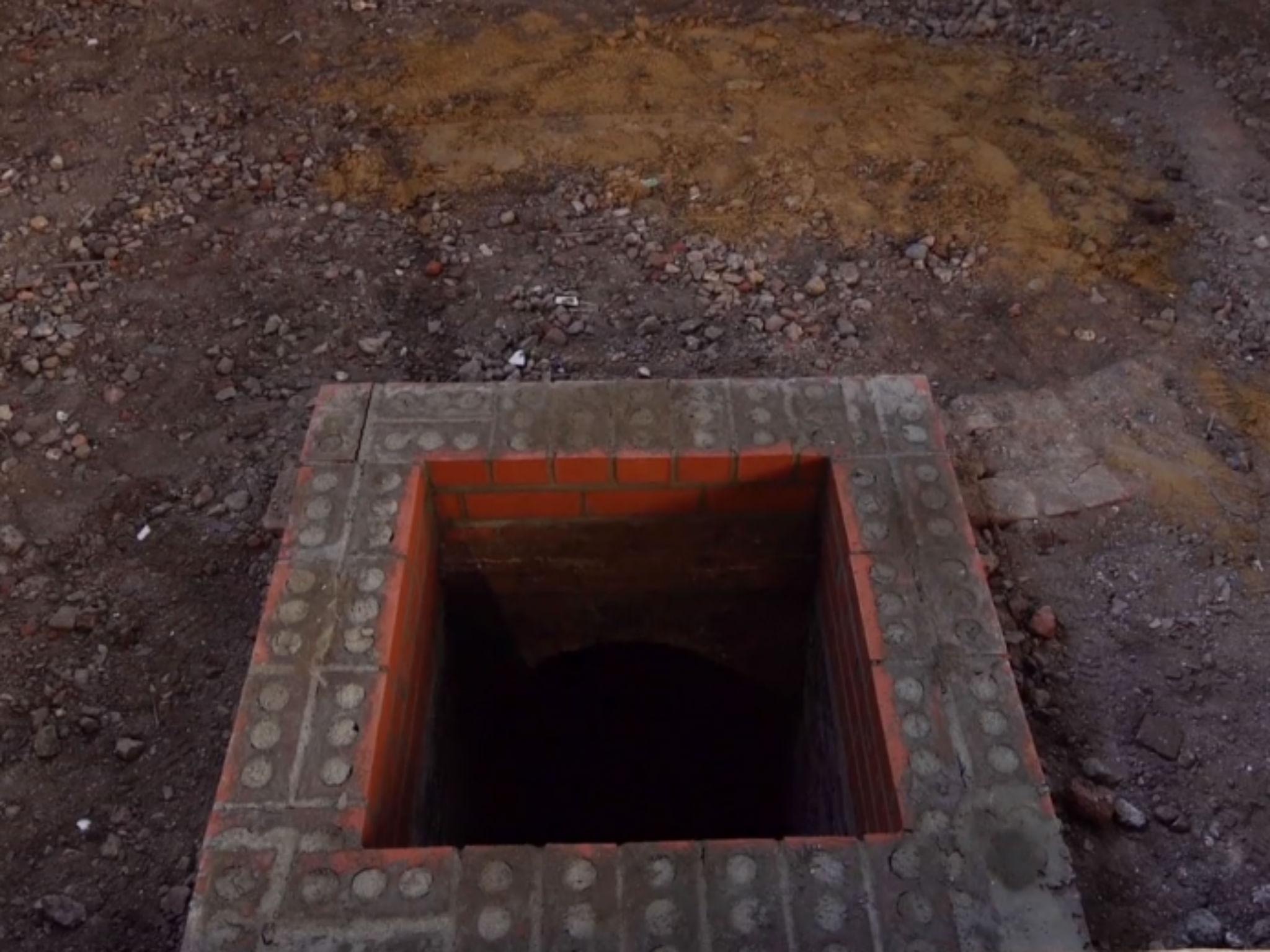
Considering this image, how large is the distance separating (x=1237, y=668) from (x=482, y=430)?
2.20 meters

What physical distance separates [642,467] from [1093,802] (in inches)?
57.5

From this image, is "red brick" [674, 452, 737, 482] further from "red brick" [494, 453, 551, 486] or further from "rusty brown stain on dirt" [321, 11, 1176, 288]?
"rusty brown stain on dirt" [321, 11, 1176, 288]

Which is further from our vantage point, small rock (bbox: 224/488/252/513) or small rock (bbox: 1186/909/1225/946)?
small rock (bbox: 224/488/252/513)

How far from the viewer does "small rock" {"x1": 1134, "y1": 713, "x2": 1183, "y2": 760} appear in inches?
121

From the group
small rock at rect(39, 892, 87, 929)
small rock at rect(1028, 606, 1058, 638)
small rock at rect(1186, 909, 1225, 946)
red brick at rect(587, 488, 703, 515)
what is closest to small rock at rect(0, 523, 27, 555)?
small rock at rect(39, 892, 87, 929)

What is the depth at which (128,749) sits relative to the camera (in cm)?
311

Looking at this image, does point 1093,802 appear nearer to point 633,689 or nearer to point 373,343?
point 633,689

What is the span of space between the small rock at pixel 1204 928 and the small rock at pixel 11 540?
3381 mm

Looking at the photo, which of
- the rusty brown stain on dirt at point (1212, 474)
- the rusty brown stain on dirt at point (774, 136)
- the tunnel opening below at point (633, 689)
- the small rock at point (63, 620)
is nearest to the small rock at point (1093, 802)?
the tunnel opening below at point (633, 689)

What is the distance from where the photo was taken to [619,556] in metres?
2.73

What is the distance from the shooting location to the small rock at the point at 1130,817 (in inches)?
114

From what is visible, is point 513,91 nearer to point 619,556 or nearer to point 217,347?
point 217,347

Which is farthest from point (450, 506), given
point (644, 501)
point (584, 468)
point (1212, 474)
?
point (1212, 474)

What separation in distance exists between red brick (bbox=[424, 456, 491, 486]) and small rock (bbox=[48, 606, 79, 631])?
5.05 ft
